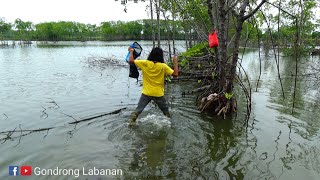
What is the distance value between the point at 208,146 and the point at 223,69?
3136 mm

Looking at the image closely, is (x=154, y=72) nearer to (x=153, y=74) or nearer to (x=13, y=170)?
(x=153, y=74)

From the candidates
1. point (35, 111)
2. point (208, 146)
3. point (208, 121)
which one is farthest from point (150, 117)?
point (35, 111)

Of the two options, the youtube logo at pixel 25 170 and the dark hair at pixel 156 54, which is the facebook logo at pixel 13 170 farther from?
the dark hair at pixel 156 54

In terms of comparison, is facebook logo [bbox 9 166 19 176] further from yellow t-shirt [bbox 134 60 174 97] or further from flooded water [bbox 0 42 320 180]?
yellow t-shirt [bbox 134 60 174 97]

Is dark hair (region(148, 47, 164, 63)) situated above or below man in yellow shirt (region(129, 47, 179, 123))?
above

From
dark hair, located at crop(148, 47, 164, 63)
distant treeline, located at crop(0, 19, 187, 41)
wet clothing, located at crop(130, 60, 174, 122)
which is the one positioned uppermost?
distant treeline, located at crop(0, 19, 187, 41)

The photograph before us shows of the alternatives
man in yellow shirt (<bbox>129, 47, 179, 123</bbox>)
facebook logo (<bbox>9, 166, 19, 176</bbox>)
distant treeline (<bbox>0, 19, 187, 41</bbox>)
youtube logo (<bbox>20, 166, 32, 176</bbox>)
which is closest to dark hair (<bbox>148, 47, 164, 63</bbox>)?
man in yellow shirt (<bbox>129, 47, 179, 123</bbox>)

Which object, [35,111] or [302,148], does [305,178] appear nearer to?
[302,148]

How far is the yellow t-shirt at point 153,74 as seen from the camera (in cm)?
644

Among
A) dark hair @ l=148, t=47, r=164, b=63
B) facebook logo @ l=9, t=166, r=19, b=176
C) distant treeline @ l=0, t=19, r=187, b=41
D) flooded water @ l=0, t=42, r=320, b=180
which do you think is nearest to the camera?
facebook logo @ l=9, t=166, r=19, b=176

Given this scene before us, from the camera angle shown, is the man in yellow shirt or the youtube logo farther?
the man in yellow shirt

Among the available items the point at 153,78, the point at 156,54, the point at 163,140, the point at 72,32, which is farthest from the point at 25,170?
the point at 72,32

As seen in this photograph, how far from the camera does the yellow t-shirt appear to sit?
6.44 meters

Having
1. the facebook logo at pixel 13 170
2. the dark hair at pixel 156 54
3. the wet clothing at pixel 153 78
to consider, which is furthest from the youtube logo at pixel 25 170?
the dark hair at pixel 156 54
